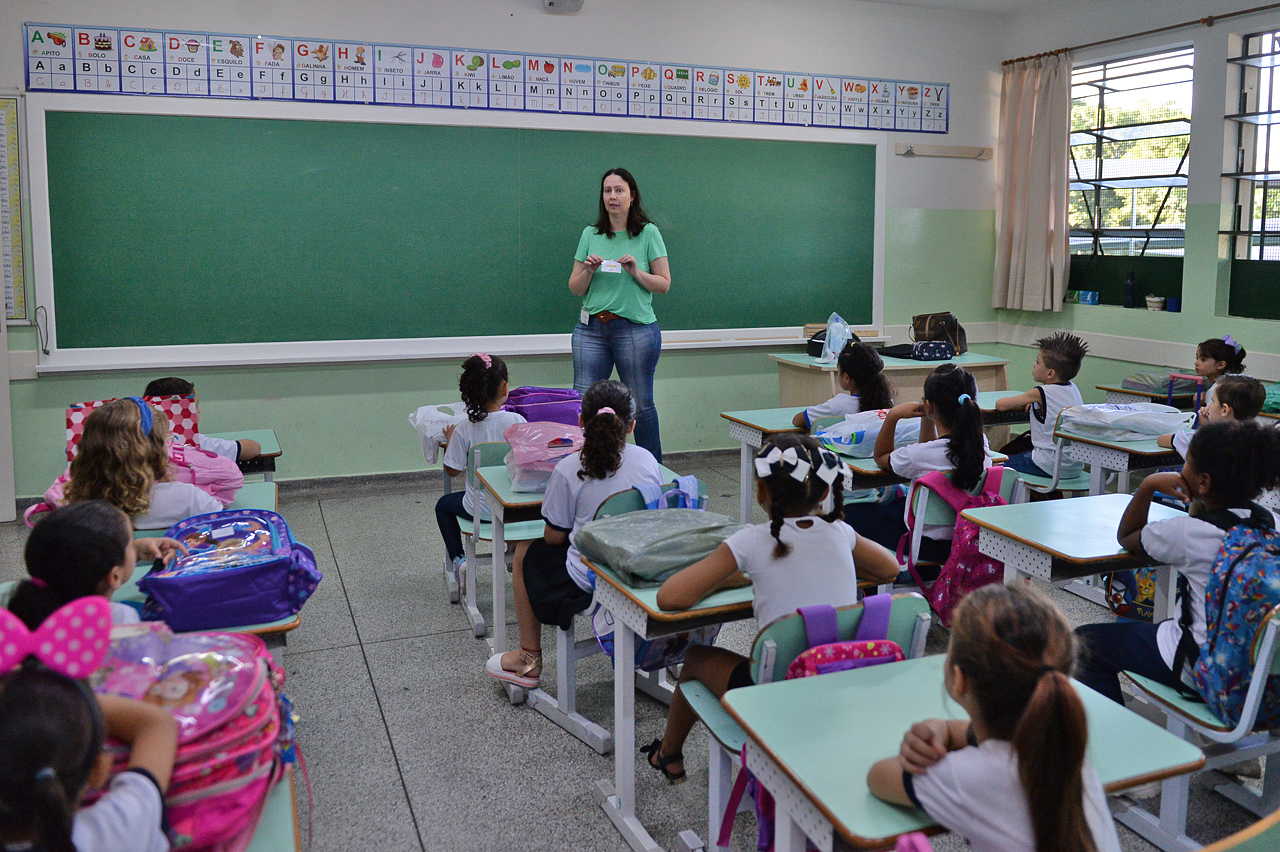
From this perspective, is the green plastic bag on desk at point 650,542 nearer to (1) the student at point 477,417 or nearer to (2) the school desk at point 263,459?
(1) the student at point 477,417

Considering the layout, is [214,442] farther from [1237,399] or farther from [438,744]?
[1237,399]

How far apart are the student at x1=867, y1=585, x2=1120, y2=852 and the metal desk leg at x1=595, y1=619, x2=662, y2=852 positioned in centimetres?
90

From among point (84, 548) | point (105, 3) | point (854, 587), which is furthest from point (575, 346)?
point (84, 548)

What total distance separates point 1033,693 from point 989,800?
0.15 metres

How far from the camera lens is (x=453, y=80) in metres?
5.34

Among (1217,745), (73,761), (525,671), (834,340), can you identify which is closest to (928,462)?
(1217,745)

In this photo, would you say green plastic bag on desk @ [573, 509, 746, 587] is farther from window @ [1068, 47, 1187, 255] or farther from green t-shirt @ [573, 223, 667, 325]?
window @ [1068, 47, 1187, 255]

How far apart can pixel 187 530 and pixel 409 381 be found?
3.43 m

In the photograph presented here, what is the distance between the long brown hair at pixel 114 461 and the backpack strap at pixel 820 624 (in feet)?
5.44

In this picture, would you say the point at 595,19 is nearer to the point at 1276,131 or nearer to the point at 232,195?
the point at 232,195

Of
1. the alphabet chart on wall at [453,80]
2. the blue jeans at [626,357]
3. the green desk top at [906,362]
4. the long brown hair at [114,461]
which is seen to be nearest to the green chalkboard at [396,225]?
the alphabet chart on wall at [453,80]

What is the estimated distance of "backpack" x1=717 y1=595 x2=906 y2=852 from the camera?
168 cm

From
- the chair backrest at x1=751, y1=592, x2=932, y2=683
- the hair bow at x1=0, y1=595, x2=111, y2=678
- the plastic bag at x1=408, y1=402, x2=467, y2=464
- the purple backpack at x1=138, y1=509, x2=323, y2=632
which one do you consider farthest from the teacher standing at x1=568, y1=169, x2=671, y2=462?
the hair bow at x1=0, y1=595, x2=111, y2=678

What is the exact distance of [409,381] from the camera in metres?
5.53
